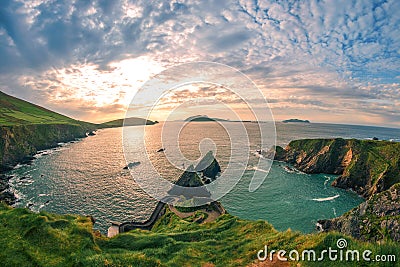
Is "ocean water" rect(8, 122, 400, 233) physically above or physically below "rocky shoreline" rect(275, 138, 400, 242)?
below

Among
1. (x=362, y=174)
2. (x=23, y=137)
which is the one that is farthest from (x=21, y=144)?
(x=362, y=174)

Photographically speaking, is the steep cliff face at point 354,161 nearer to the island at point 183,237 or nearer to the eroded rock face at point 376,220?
the island at point 183,237

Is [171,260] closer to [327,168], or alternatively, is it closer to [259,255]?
[259,255]

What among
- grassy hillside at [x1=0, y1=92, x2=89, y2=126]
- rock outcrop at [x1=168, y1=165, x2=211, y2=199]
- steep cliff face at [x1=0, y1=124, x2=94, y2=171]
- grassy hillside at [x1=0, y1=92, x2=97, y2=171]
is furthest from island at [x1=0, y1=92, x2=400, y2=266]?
grassy hillside at [x1=0, y1=92, x2=89, y2=126]

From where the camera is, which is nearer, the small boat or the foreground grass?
the foreground grass

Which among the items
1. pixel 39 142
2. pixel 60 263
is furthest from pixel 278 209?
pixel 39 142

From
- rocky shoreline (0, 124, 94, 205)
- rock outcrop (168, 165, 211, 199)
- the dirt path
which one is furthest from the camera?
rocky shoreline (0, 124, 94, 205)

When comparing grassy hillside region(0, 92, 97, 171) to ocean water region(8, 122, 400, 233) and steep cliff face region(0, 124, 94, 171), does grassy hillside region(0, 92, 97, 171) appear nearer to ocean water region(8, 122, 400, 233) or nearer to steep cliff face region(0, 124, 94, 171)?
steep cliff face region(0, 124, 94, 171)
